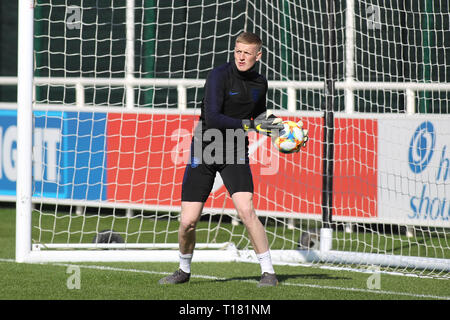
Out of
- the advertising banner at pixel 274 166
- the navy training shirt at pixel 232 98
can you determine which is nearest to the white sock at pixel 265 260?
the navy training shirt at pixel 232 98

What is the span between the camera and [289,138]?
23.1ft

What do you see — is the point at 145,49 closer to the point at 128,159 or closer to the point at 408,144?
the point at 128,159

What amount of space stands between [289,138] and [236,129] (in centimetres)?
40

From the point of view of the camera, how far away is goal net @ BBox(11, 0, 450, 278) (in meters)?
9.62

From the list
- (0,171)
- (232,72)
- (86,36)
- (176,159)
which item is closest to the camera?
(232,72)

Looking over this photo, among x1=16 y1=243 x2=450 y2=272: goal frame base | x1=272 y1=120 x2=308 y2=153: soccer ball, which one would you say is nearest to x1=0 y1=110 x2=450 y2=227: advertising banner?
x1=16 y1=243 x2=450 y2=272: goal frame base

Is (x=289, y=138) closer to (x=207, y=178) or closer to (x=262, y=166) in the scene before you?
(x=207, y=178)

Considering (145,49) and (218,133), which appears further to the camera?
(145,49)

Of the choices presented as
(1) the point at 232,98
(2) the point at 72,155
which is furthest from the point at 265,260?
(2) the point at 72,155

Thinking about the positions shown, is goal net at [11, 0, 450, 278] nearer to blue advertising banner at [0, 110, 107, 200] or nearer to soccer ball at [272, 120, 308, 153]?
blue advertising banner at [0, 110, 107, 200]

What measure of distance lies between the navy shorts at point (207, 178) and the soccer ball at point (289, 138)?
1.04 ft
